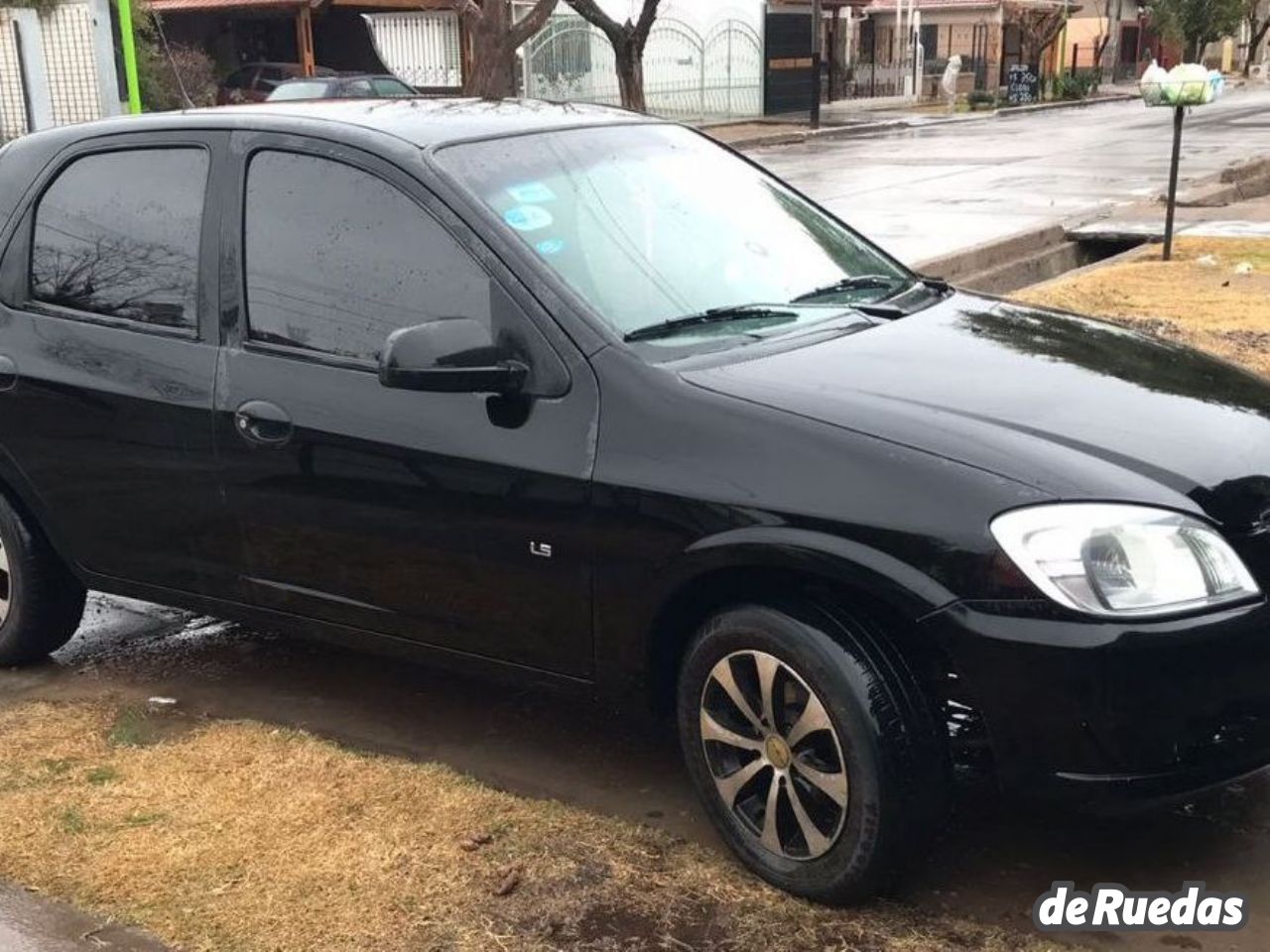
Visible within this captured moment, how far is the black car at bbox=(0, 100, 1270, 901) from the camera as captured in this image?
290 centimetres

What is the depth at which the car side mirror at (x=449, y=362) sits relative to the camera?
11.1ft

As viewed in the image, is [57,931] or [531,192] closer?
[57,931]

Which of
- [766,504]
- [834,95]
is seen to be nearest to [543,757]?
[766,504]

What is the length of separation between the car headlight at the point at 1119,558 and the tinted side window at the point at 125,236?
97.4 inches

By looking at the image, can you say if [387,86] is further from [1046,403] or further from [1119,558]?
[1119,558]

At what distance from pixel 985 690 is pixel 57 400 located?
114 inches

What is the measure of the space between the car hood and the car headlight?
0.16ft

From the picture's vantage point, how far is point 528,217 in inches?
146

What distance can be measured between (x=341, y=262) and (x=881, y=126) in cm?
3573

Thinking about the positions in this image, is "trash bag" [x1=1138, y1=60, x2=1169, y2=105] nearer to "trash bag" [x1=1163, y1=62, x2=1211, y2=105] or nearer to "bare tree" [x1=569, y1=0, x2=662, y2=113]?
"trash bag" [x1=1163, y1=62, x2=1211, y2=105]

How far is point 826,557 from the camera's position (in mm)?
3010

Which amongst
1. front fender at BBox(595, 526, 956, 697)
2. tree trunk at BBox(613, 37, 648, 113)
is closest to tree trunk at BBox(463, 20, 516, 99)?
tree trunk at BBox(613, 37, 648, 113)

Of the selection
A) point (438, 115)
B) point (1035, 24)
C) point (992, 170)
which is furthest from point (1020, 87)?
point (438, 115)

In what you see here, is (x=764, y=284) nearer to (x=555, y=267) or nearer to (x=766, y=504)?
(x=555, y=267)
